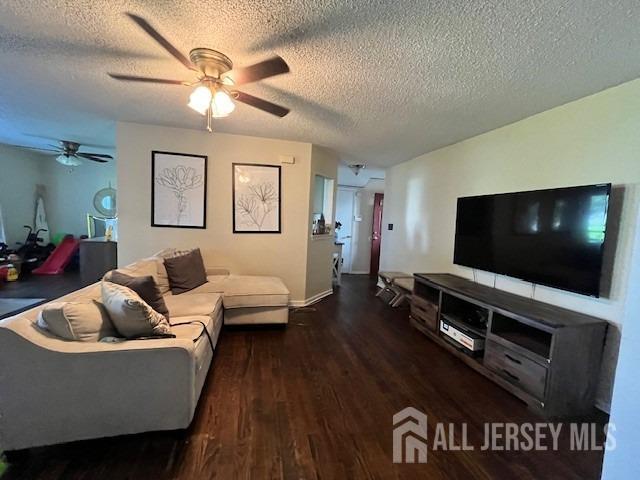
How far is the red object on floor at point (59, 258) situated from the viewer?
538cm

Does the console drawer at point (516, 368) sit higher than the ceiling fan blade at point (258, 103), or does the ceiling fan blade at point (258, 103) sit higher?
the ceiling fan blade at point (258, 103)

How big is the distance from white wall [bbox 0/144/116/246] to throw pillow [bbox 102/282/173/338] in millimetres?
6170

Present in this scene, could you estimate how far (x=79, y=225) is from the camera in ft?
21.0

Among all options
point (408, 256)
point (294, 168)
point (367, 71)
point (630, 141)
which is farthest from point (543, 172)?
point (294, 168)

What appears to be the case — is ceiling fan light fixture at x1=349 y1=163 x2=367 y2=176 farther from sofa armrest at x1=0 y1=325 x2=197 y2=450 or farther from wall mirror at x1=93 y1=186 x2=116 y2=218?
wall mirror at x1=93 y1=186 x2=116 y2=218

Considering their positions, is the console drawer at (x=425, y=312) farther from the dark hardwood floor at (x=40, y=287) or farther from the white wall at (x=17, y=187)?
the white wall at (x=17, y=187)

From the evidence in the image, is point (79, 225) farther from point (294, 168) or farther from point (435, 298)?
point (435, 298)

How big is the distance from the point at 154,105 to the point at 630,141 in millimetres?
3976

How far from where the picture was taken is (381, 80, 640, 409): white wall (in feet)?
6.23

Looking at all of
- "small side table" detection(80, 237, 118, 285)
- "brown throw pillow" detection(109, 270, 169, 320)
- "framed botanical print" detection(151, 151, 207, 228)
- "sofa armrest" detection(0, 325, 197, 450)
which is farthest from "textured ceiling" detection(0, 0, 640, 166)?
"small side table" detection(80, 237, 118, 285)

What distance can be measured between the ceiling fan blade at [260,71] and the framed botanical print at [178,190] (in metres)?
2.09

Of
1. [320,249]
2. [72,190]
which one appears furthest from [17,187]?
[320,249]

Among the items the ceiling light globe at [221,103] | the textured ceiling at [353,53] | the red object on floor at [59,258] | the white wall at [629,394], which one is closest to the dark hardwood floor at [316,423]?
the white wall at [629,394]

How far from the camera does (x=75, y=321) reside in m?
1.50
